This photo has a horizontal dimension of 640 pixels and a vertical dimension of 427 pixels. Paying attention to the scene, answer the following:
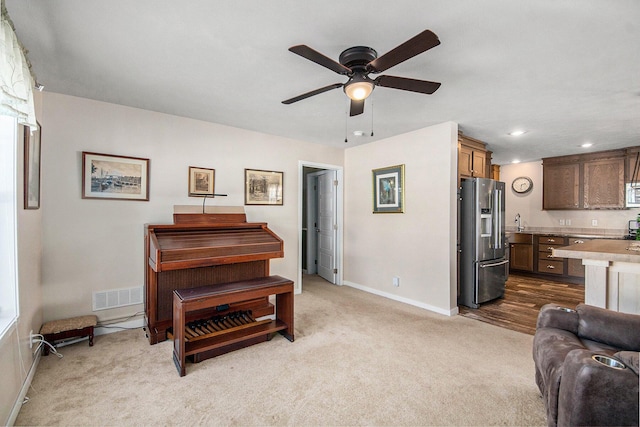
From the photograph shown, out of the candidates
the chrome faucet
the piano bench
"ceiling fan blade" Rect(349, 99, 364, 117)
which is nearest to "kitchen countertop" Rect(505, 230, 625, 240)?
the chrome faucet

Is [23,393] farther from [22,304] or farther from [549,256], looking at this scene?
[549,256]

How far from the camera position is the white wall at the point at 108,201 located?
278 centimetres

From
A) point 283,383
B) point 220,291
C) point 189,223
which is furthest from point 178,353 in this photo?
point 189,223

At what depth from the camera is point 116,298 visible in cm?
307

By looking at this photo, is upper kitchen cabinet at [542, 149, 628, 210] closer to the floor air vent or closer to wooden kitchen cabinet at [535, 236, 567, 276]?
wooden kitchen cabinet at [535, 236, 567, 276]

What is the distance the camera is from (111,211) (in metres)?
3.06

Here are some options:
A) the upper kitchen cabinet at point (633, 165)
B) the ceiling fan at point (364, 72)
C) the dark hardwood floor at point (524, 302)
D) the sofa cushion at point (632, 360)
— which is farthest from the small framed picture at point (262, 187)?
the upper kitchen cabinet at point (633, 165)

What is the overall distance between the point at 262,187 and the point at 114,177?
1.74m

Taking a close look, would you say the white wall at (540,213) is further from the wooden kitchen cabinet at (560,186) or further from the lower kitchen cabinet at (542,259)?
the lower kitchen cabinet at (542,259)

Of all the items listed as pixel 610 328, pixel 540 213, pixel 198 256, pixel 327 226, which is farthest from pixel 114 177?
pixel 540 213

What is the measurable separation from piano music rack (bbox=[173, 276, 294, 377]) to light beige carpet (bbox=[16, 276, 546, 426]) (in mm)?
109

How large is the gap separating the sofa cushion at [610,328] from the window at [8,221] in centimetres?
356

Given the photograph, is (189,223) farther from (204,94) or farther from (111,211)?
(204,94)

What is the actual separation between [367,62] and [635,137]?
4.76 metres
